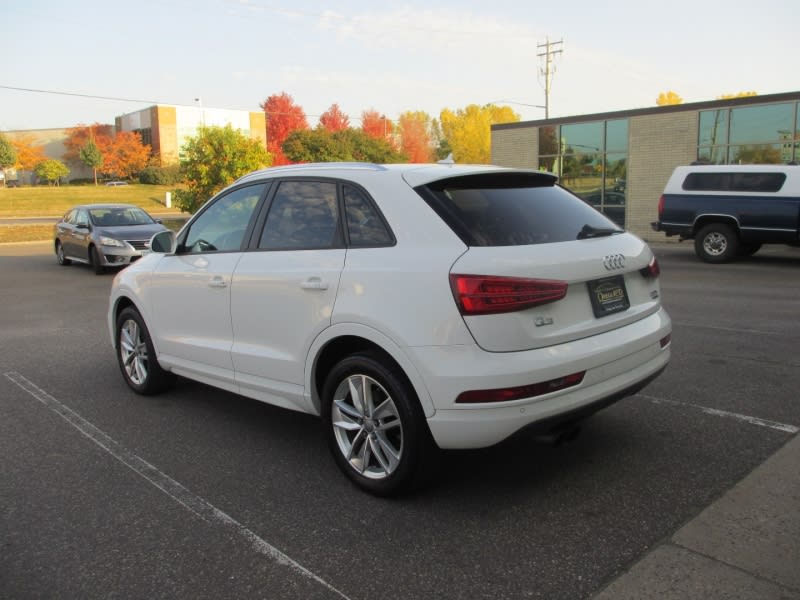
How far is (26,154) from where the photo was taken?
89.6 m

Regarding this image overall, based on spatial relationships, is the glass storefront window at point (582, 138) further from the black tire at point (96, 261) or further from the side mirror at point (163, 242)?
the side mirror at point (163, 242)

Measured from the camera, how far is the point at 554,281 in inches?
132

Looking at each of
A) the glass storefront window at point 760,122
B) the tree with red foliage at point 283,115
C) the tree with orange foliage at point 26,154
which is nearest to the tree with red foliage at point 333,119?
the tree with red foliage at point 283,115

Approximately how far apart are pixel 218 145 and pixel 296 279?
86.3 feet

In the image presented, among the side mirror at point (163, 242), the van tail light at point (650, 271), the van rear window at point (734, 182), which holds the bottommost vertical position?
the van tail light at point (650, 271)

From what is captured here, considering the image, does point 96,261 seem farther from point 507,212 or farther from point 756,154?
point 756,154

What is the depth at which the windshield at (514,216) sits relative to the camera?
349cm

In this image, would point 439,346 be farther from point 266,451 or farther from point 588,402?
point 266,451

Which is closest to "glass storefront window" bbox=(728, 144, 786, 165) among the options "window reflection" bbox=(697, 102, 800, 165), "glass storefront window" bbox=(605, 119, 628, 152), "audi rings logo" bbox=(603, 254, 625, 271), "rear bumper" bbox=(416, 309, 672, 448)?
"window reflection" bbox=(697, 102, 800, 165)

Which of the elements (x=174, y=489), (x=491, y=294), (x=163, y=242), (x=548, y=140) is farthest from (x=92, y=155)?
(x=491, y=294)

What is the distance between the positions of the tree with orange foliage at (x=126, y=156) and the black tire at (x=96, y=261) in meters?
70.6

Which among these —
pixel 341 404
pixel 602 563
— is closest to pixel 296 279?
pixel 341 404

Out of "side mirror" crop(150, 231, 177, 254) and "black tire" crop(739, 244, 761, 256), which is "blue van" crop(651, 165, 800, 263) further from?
"side mirror" crop(150, 231, 177, 254)

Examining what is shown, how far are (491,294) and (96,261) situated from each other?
46.8ft
